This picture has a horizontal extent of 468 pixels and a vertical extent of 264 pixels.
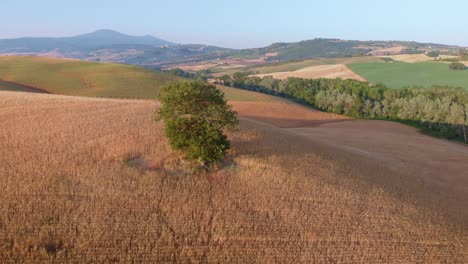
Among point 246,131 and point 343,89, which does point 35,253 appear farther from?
point 343,89

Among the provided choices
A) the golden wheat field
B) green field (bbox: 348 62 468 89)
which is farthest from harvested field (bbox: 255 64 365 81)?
the golden wheat field

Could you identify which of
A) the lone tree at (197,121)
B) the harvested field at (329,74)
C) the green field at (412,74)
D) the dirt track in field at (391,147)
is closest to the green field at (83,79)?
the dirt track in field at (391,147)

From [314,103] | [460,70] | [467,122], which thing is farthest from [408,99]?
[460,70]

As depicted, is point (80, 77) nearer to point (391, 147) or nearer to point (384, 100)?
point (384, 100)

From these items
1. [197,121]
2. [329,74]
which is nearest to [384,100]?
[329,74]

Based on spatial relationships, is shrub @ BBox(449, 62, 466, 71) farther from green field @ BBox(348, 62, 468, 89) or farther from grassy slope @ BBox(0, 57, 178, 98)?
grassy slope @ BBox(0, 57, 178, 98)

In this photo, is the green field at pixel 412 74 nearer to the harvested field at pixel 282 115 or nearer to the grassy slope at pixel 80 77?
the harvested field at pixel 282 115
